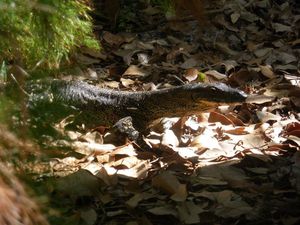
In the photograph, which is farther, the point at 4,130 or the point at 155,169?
the point at 155,169

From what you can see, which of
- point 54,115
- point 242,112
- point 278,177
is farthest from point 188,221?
point 242,112

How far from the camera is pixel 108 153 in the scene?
360 cm

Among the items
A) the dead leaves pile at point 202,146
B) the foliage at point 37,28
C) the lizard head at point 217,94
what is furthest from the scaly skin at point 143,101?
the foliage at point 37,28

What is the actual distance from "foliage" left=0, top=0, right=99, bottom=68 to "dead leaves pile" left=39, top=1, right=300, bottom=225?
0.46 meters

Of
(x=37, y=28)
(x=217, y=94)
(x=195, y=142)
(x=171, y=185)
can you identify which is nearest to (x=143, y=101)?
(x=217, y=94)

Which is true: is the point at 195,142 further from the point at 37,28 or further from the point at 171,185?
the point at 37,28

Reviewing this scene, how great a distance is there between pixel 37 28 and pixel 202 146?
164 cm

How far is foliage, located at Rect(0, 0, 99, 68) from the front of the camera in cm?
195

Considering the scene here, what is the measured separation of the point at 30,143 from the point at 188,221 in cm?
118

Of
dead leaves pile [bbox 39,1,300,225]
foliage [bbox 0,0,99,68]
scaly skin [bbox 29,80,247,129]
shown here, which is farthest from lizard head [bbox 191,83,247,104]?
foliage [bbox 0,0,99,68]

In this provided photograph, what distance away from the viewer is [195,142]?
144 inches

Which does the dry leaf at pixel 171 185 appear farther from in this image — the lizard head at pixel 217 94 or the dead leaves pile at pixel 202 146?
the lizard head at pixel 217 94

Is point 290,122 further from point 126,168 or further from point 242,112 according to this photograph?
point 126,168

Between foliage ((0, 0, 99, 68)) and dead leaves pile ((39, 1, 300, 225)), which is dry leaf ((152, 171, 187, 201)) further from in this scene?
foliage ((0, 0, 99, 68))
